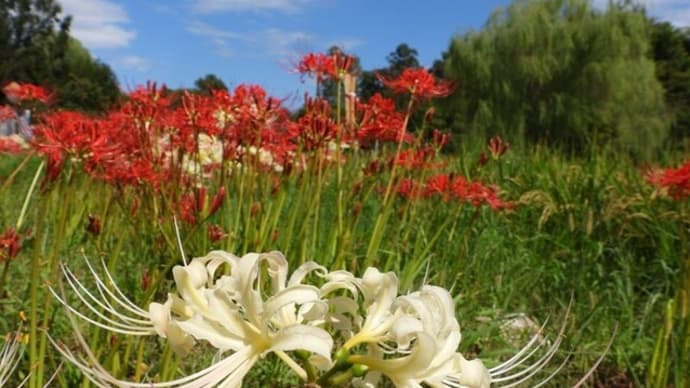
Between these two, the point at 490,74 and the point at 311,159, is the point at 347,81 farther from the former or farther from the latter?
the point at 490,74

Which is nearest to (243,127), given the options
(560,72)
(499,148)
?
(499,148)

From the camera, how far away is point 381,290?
3.38 ft

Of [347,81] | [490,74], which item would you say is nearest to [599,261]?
[347,81]

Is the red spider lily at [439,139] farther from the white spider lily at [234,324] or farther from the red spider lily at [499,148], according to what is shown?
the white spider lily at [234,324]

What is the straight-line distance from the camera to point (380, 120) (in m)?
3.05

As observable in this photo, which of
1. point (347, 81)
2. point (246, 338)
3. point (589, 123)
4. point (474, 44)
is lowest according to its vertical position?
point (246, 338)

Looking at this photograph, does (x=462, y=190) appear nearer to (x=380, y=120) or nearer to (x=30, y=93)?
(x=380, y=120)

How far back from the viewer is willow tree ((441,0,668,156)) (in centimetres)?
2720

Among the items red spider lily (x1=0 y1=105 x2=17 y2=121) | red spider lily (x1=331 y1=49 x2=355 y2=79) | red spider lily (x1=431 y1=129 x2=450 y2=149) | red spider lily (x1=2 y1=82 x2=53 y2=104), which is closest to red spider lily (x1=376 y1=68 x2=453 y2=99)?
red spider lily (x1=331 y1=49 x2=355 y2=79)

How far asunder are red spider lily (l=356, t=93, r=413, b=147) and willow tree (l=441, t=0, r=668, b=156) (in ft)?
79.2

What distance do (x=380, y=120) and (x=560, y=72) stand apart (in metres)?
25.9

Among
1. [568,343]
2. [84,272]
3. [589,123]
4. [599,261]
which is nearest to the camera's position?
[568,343]

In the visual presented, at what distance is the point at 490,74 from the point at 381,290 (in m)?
27.3

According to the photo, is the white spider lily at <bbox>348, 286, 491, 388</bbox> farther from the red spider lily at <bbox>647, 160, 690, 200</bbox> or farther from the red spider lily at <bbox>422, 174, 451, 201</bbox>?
the red spider lily at <bbox>422, 174, 451, 201</bbox>
